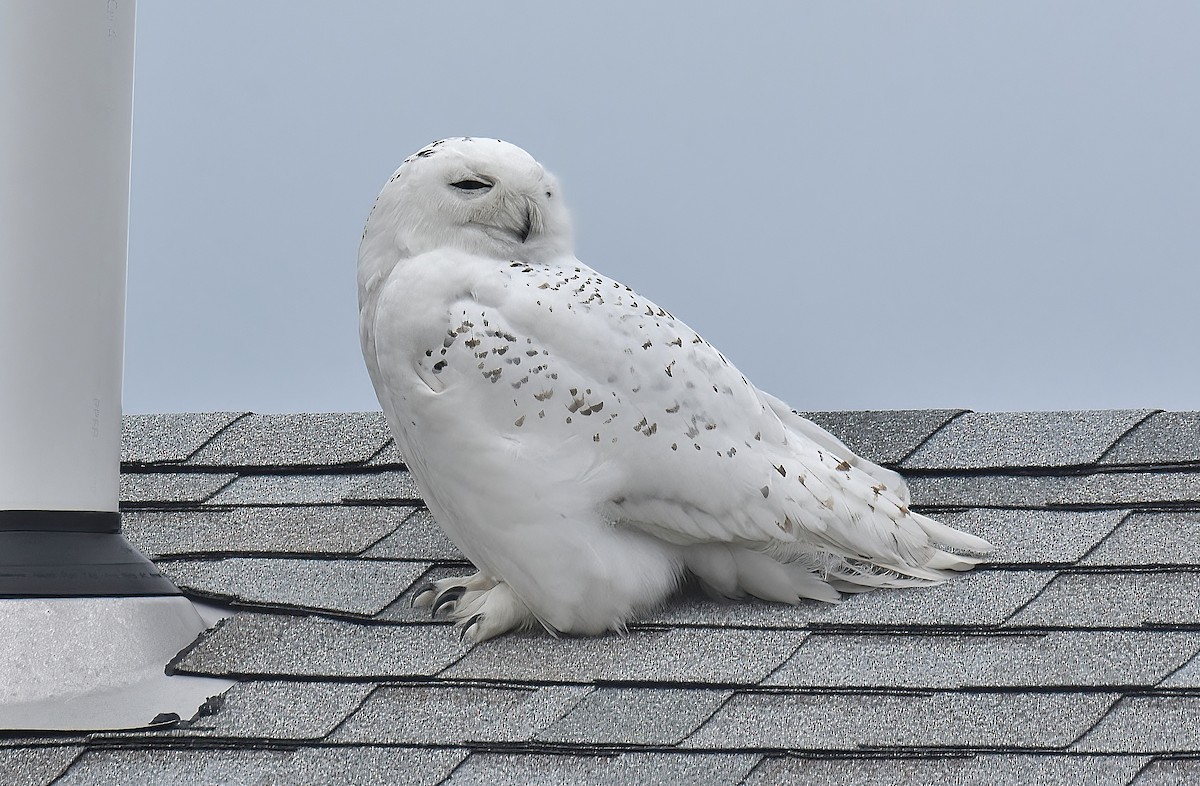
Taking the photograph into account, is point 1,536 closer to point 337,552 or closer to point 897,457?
point 337,552

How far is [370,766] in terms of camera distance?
1.47 meters

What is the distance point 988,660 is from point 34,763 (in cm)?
107

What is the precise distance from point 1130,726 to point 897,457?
28.4 inches

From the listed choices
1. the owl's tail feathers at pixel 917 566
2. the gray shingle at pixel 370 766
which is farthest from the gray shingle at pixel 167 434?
the owl's tail feathers at pixel 917 566

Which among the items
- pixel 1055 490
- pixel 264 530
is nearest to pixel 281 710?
pixel 264 530

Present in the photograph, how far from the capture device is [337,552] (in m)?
1.97

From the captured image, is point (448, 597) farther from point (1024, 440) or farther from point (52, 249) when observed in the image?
point (1024, 440)

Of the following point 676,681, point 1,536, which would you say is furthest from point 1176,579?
point 1,536

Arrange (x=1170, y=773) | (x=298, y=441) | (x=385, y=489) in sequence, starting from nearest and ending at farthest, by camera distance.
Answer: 1. (x=1170, y=773)
2. (x=385, y=489)
3. (x=298, y=441)

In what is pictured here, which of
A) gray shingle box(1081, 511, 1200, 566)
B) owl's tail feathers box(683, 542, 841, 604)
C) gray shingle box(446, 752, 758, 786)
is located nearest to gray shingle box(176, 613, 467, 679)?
gray shingle box(446, 752, 758, 786)

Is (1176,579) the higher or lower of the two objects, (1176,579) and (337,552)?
the higher

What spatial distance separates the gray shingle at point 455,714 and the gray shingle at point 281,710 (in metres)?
0.02

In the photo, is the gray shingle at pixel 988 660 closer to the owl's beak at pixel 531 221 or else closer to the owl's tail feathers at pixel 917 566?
the owl's tail feathers at pixel 917 566

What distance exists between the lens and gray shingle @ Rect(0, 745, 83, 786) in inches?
57.8
